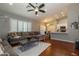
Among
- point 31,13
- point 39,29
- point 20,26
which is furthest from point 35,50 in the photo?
point 31,13

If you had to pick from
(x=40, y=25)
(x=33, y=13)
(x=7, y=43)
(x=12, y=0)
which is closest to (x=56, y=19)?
(x=40, y=25)

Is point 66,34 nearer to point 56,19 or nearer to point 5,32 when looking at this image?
point 56,19

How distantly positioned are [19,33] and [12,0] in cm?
71

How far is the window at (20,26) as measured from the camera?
2.21 metres

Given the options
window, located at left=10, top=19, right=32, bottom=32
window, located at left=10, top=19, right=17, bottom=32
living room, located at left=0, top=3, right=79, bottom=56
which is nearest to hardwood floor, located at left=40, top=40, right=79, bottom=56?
living room, located at left=0, top=3, right=79, bottom=56

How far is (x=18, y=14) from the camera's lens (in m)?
2.25

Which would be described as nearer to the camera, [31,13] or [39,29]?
[31,13]

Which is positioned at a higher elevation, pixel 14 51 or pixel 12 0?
pixel 12 0

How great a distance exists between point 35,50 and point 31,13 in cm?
80

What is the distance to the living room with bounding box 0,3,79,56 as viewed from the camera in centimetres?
220

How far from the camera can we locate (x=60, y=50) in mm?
2314

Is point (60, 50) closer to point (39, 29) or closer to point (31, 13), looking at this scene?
point (39, 29)

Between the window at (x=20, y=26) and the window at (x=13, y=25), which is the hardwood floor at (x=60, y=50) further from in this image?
the window at (x=13, y=25)

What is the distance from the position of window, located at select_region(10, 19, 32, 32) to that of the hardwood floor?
0.54m
